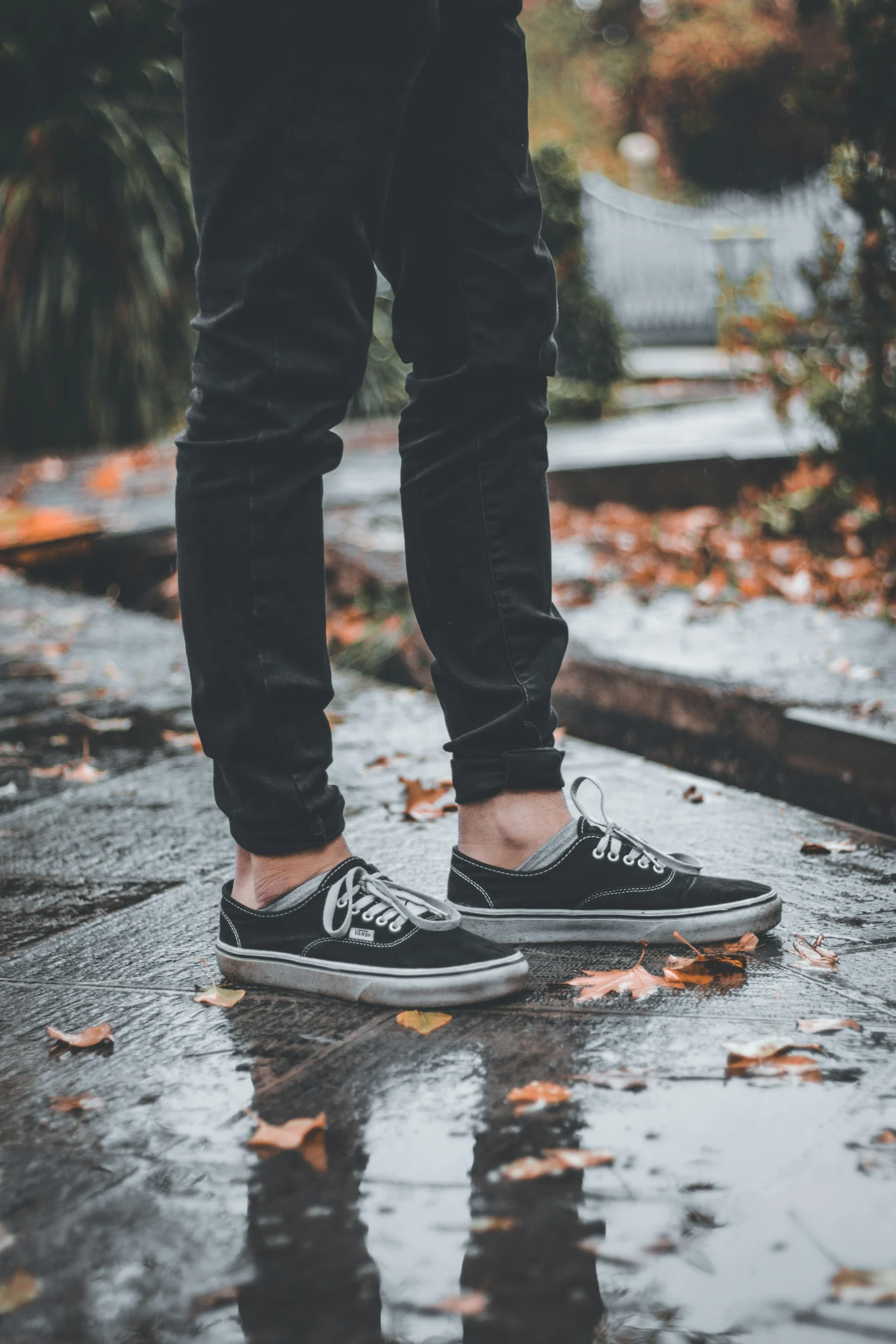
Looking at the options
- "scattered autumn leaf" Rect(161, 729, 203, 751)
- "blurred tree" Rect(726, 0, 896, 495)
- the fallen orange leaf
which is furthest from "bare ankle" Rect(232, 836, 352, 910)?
"blurred tree" Rect(726, 0, 896, 495)

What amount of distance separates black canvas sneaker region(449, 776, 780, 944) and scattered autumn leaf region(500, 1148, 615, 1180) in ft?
1.59

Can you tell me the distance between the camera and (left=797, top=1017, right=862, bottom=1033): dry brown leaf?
129 cm

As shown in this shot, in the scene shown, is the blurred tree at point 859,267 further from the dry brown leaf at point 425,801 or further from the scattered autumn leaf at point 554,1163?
the scattered autumn leaf at point 554,1163

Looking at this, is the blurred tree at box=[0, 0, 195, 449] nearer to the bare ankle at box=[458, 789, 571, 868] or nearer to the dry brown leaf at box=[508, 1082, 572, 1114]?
the bare ankle at box=[458, 789, 571, 868]

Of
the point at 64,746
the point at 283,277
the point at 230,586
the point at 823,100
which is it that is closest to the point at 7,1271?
the point at 230,586

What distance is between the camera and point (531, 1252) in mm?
978

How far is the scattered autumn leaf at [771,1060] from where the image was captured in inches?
47.6

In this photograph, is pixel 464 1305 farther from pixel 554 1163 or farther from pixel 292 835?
pixel 292 835

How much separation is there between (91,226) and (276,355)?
5.91 metres

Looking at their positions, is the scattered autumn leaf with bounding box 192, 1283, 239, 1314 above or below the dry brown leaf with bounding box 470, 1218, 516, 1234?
below

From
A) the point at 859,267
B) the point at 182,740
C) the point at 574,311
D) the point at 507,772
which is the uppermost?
the point at 574,311

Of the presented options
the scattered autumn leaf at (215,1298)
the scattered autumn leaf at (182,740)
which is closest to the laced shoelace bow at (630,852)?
the scattered autumn leaf at (215,1298)

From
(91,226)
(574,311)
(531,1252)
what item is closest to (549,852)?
(531,1252)

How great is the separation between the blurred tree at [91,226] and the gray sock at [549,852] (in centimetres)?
569
